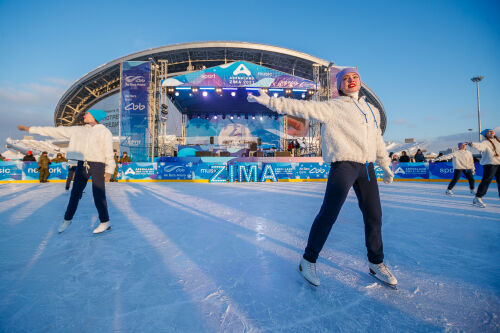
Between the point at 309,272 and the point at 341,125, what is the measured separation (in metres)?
1.07

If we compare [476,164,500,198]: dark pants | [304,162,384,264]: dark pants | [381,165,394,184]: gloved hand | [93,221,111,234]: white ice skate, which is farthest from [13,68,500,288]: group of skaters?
[476,164,500,198]: dark pants

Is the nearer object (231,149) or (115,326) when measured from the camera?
(115,326)

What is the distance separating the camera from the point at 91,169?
8.41 feet

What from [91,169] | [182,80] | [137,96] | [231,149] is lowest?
[91,169]

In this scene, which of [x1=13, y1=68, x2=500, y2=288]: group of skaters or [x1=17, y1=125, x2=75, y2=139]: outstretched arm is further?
[x1=17, y1=125, x2=75, y2=139]: outstretched arm

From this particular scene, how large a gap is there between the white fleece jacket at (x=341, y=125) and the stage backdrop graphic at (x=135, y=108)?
12.8m

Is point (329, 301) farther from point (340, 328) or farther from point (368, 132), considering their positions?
point (368, 132)

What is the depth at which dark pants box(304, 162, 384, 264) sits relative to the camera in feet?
4.79

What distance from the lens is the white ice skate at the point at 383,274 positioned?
56.7 inches

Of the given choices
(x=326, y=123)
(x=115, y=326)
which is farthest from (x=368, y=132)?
(x=115, y=326)

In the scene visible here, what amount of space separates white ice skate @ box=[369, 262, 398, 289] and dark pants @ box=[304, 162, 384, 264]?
0.04m

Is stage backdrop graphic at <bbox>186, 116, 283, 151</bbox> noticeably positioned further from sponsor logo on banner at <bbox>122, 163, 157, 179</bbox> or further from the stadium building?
sponsor logo on banner at <bbox>122, 163, 157, 179</bbox>

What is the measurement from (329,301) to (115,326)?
1.20 m

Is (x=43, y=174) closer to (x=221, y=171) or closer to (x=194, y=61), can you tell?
(x=221, y=171)
